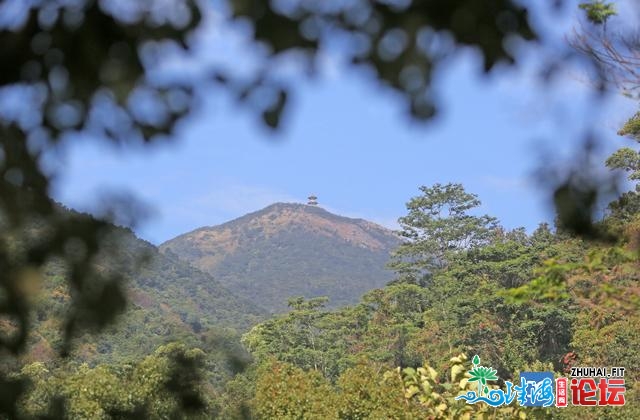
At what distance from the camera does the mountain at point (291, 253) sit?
11419cm

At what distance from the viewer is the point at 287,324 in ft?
91.1

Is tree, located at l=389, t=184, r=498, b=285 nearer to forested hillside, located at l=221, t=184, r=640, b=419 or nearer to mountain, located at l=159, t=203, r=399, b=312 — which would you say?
forested hillside, located at l=221, t=184, r=640, b=419

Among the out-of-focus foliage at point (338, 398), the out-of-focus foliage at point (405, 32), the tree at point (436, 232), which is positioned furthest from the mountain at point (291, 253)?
the out-of-focus foliage at point (405, 32)

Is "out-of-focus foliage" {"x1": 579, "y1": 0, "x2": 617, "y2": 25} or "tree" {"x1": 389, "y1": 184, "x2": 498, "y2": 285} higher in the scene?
"tree" {"x1": 389, "y1": 184, "x2": 498, "y2": 285}

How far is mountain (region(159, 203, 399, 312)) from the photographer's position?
114 metres

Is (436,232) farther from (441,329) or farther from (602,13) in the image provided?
(602,13)

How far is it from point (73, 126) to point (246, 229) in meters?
142

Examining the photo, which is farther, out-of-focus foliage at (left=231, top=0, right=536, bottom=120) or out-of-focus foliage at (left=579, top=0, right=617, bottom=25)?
out-of-focus foliage at (left=579, top=0, right=617, bottom=25)

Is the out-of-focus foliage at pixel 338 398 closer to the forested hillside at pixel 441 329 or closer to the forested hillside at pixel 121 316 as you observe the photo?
the forested hillside at pixel 441 329

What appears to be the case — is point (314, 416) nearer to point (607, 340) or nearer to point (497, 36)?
point (607, 340)

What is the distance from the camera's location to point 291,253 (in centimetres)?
12912

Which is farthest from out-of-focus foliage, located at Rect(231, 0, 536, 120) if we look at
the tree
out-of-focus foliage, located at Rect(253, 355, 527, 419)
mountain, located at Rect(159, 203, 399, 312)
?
mountain, located at Rect(159, 203, 399, 312)

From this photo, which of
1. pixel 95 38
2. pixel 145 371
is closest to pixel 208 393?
pixel 145 371

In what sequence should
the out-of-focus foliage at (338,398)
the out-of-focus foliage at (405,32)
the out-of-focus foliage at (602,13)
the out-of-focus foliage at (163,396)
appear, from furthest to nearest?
1. the out-of-focus foliage at (338,398)
2. the out-of-focus foliage at (602,13)
3. the out-of-focus foliage at (163,396)
4. the out-of-focus foliage at (405,32)
